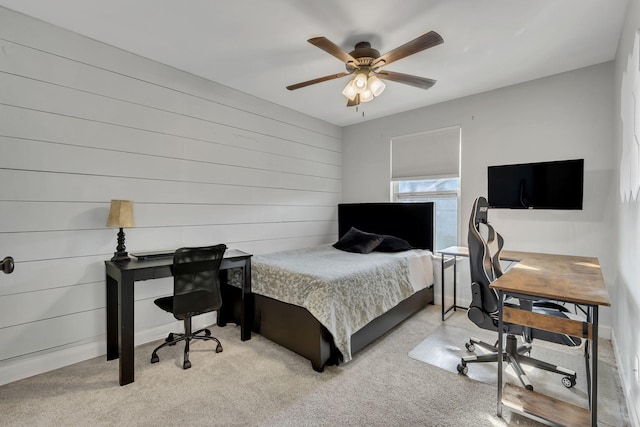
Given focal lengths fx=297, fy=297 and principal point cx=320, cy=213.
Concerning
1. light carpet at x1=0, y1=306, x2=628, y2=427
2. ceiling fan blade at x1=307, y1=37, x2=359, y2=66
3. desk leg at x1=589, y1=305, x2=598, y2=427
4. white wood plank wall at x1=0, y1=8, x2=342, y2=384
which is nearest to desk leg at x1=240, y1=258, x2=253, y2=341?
light carpet at x1=0, y1=306, x2=628, y2=427

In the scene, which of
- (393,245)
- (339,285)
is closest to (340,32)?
(339,285)

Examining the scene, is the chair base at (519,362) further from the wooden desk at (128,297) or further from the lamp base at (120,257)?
the lamp base at (120,257)

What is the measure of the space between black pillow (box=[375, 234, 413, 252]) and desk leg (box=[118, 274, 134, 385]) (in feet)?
8.90

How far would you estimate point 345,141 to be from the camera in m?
4.98

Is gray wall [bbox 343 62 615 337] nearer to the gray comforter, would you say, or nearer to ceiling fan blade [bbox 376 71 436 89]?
the gray comforter

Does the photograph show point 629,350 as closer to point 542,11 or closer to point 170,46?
point 542,11

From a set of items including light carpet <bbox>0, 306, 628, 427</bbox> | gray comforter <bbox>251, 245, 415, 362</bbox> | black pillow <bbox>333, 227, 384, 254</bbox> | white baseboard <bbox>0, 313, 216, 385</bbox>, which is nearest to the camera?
light carpet <bbox>0, 306, 628, 427</bbox>

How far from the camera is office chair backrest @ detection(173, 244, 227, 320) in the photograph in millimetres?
2359

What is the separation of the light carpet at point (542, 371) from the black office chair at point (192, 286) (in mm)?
1814

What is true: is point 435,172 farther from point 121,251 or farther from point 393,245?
point 121,251

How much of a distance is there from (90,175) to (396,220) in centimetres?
346

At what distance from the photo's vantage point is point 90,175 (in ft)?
8.23

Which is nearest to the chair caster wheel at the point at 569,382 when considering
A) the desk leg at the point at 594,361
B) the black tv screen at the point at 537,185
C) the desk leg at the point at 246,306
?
the desk leg at the point at 594,361

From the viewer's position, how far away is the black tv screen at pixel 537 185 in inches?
116
